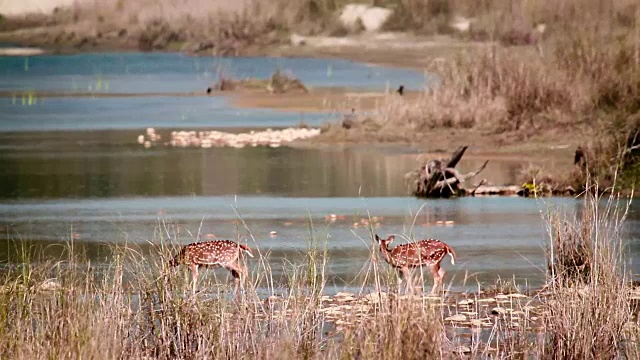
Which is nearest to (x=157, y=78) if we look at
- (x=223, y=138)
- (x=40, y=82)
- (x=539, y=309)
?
(x=40, y=82)

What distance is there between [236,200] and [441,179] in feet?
27.0

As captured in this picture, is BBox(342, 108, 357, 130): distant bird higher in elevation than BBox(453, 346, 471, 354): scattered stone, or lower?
lower

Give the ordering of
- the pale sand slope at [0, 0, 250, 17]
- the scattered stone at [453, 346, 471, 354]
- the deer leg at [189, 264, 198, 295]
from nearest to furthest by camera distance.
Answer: the scattered stone at [453, 346, 471, 354] → the deer leg at [189, 264, 198, 295] → the pale sand slope at [0, 0, 250, 17]

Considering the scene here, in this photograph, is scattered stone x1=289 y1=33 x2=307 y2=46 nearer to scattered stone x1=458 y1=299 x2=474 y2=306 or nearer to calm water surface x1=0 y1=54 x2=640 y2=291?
calm water surface x1=0 y1=54 x2=640 y2=291

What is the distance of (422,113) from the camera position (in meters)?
36.0

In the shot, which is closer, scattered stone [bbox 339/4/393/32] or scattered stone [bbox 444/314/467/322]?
scattered stone [bbox 444/314/467/322]

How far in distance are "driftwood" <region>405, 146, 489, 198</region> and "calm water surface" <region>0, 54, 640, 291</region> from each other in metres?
0.45

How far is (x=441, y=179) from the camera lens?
80.7 feet

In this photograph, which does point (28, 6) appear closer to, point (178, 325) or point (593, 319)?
point (178, 325)

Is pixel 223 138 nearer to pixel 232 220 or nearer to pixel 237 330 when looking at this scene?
pixel 232 220

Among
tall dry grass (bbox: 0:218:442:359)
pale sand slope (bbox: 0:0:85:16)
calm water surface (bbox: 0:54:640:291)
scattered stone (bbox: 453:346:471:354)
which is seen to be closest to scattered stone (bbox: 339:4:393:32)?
pale sand slope (bbox: 0:0:85:16)

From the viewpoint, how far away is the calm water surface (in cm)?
1839

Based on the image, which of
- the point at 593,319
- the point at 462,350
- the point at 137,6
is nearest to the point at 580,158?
the point at 593,319

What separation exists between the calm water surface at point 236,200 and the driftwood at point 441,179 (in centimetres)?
45
